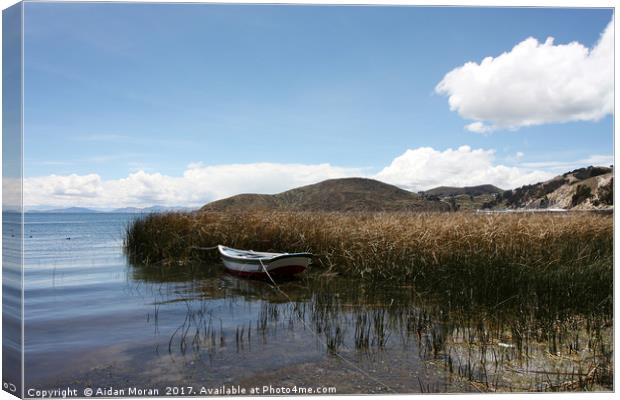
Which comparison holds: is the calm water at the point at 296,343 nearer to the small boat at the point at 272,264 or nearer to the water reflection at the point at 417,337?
the water reflection at the point at 417,337

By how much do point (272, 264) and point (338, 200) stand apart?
7102 mm

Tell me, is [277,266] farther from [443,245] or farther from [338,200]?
[338,200]

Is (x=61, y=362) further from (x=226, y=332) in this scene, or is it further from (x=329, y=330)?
(x=329, y=330)

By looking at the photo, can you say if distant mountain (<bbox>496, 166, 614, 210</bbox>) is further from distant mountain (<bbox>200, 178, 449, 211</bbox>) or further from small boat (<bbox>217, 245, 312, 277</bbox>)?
small boat (<bbox>217, 245, 312, 277</bbox>)

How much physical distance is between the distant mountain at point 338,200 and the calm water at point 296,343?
19.3 ft

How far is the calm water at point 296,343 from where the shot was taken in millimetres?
5559

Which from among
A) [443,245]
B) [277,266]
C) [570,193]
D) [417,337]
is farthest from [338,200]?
[417,337]

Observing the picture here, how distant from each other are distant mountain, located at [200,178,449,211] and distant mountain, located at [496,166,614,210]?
135 inches

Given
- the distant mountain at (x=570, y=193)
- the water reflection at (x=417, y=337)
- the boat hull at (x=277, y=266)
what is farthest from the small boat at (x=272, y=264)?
the distant mountain at (x=570, y=193)

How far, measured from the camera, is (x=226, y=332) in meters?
7.48

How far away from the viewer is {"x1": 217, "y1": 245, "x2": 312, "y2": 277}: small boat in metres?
11.9

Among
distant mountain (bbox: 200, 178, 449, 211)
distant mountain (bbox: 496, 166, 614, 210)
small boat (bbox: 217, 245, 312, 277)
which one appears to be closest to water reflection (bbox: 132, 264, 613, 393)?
small boat (bbox: 217, 245, 312, 277)

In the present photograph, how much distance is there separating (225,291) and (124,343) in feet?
14.1

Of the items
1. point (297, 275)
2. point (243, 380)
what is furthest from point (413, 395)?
point (297, 275)
